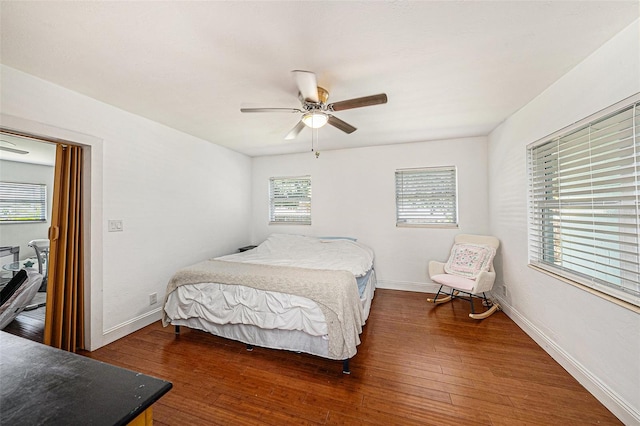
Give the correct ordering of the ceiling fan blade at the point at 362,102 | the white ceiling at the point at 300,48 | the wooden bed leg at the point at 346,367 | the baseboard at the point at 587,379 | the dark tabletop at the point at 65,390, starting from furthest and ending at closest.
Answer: the wooden bed leg at the point at 346,367 → the ceiling fan blade at the point at 362,102 → the baseboard at the point at 587,379 → the white ceiling at the point at 300,48 → the dark tabletop at the point at 65,390

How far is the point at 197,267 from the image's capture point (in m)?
2.56

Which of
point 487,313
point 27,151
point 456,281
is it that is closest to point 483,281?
point 456,281

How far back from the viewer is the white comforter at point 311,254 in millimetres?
2773

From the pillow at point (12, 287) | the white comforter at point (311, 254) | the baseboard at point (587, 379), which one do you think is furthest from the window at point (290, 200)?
the baseboard at point (587, 379)

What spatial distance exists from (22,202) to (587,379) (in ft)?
24.9

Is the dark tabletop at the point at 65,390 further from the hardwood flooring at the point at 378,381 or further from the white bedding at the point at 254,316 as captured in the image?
the white bedding at the point at 254,316

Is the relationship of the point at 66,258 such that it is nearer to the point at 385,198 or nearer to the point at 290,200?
the point at 290,200

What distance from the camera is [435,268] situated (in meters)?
3.41

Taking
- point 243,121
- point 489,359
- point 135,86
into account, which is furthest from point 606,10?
point 135,86

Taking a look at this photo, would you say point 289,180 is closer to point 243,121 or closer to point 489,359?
point 243,121

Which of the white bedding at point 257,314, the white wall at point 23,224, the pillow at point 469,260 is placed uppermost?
the white wall at point 23,224

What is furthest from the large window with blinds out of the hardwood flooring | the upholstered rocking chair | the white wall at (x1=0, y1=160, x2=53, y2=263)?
the white wall at (x1=0, y1=160, x2=53, y2=263)

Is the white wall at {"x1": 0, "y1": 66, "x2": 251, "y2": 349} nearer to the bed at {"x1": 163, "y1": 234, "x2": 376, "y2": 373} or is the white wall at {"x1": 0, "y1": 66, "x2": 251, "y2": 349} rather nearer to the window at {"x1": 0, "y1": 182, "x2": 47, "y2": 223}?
the bed at {"x1": 163, "y1": 234, "x2": 376, "y2": 373}

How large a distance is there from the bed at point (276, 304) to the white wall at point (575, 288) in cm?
164
